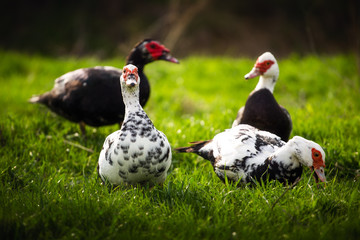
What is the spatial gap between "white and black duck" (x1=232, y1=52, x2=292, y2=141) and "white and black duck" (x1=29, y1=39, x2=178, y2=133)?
1.11 m

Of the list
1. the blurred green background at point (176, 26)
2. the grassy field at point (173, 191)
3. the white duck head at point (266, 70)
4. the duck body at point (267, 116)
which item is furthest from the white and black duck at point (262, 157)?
the blurred green background at point (176, 26)

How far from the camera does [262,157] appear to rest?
3.26 m

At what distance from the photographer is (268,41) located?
1161 centimetres

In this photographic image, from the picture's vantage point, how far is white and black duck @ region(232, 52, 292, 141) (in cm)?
392

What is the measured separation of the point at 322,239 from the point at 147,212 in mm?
1139

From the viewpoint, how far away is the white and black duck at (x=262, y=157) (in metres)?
3.10

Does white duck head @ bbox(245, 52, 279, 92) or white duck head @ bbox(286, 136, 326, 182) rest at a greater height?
white duck head @ bbox(245, 52, 279, 92)

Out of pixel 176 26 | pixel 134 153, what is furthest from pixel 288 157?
pixel 176 26

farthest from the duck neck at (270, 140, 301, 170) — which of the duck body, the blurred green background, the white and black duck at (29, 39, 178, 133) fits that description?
the blurred green background

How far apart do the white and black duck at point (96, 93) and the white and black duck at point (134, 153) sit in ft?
3.49

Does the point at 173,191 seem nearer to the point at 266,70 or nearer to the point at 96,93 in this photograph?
the point at 96,93

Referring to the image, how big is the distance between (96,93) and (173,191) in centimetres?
166

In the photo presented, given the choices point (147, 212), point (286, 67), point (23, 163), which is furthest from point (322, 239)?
point (286, 67)

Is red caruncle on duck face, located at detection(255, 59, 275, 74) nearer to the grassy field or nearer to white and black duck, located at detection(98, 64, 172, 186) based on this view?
the grassy field
